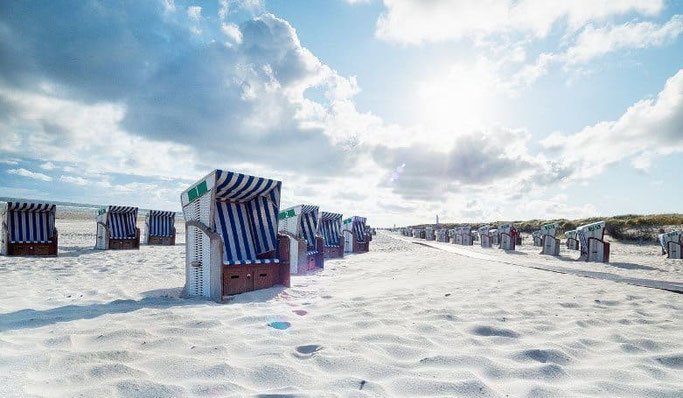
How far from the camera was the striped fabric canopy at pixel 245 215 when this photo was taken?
18.3 ft

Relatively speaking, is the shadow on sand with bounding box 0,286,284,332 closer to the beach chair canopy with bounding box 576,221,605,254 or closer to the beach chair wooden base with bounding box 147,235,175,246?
the beach chair wooden base with bounding box 147,235,175,246

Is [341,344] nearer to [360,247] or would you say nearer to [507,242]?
[360,247]

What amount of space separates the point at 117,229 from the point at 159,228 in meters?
3.28

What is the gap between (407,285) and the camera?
6410 millimetres

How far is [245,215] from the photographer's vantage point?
6.38 meters

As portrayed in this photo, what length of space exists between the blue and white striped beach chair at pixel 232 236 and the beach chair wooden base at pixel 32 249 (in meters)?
8.35

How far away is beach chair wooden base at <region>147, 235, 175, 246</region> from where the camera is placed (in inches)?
647

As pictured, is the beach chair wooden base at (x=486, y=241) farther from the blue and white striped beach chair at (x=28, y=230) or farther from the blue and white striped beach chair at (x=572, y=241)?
the blue and white striped beach chair at (x=28, y=230)

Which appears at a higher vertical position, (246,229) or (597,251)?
(246,229)

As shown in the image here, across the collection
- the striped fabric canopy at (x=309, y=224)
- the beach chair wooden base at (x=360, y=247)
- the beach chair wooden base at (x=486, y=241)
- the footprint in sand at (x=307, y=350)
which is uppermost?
the striped fabric canopy at (x=309, y=224)

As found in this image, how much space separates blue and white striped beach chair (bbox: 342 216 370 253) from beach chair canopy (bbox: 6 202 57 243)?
416 inches

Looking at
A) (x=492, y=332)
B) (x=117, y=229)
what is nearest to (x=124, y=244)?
(x=117, y=229)

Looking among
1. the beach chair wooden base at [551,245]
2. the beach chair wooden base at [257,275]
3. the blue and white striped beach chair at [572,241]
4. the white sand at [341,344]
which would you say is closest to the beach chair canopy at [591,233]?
the beach chair wooden base at [551,245]

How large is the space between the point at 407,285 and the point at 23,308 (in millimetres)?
5369
